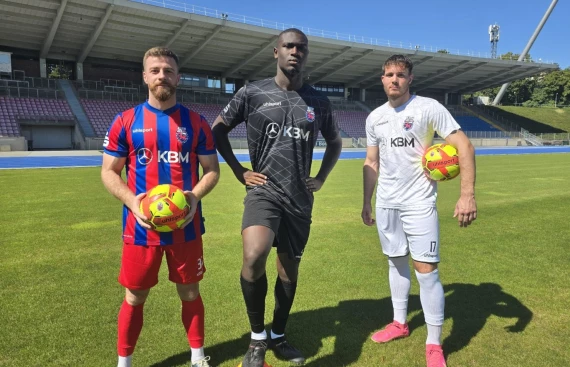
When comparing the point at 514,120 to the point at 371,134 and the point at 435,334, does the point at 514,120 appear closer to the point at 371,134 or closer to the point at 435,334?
the point at 371,134

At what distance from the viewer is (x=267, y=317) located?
3729 mm

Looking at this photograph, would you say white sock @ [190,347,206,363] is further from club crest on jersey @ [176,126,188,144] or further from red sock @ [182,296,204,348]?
club crest on jersey @ [176,126,188,144]

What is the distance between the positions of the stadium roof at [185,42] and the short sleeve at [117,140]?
29.1 meters

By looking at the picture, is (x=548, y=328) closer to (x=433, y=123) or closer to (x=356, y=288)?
(x=356, y=288)

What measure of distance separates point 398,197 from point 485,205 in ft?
23.4

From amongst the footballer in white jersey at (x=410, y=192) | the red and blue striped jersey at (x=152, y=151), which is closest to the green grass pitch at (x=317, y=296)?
the footballer in white jersey at (x=410, y=192)

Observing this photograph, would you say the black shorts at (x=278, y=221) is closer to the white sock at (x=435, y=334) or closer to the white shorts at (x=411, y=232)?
the white shorts at (x=411, y=232)

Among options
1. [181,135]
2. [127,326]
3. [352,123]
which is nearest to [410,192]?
[181,135]

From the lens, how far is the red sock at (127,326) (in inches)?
105

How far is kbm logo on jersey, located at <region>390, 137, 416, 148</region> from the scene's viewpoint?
317 centimetres

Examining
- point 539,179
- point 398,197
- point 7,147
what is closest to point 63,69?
point 7,147

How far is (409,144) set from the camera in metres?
3.18

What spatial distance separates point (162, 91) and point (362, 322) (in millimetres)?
2617

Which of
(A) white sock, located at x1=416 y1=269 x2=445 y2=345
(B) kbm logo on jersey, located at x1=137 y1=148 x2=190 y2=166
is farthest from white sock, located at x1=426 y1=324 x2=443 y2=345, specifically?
(B) kbm logo on jersey, located at x1=137 y1=148 x2=190 y2=166
